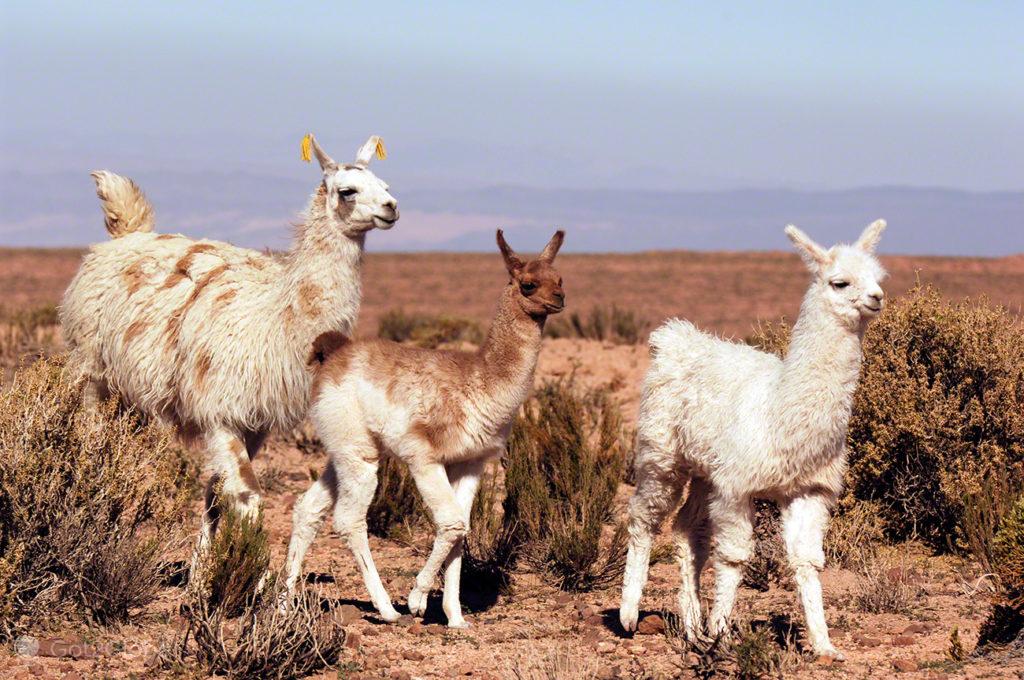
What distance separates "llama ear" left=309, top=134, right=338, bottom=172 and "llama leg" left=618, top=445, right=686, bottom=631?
2572 millimetres

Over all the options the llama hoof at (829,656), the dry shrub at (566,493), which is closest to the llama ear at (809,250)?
the llama hoof at (829,656)

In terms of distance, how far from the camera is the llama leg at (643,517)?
6.91m

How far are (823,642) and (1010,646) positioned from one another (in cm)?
→ 90

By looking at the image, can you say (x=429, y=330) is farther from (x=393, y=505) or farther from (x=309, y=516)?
(x=309, y=516)

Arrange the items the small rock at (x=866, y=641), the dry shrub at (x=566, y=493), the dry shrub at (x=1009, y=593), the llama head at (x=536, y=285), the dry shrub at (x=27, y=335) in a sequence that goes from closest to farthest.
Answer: the dry shrub at (x=1009, y=593) < the small rock at (x=866, y=641) < the llama head at (x=536, y=285) < the dry shrub at (x=566, y=493) < the dry shrub at (x=27, y=335)

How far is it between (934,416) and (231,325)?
15.1 ft

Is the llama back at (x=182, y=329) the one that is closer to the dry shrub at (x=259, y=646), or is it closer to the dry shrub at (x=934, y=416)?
the dry shrub at (x=259, y=646)

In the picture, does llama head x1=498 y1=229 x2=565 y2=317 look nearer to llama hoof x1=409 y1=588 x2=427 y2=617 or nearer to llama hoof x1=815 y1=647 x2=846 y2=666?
llama hoof x1=409 y1=588 x2=427 y2=617

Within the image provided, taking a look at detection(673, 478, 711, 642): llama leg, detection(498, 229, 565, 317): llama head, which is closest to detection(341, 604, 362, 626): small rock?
detection(673, 478, 711, 642): llama leg

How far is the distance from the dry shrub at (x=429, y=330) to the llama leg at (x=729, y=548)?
13.1m

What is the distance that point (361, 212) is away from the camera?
7684 mm

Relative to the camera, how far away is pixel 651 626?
7098 millimetres

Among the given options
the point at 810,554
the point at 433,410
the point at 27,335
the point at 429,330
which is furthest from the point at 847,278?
the point at 429,330

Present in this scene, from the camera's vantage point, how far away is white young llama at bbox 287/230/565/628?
7027 millimetres
